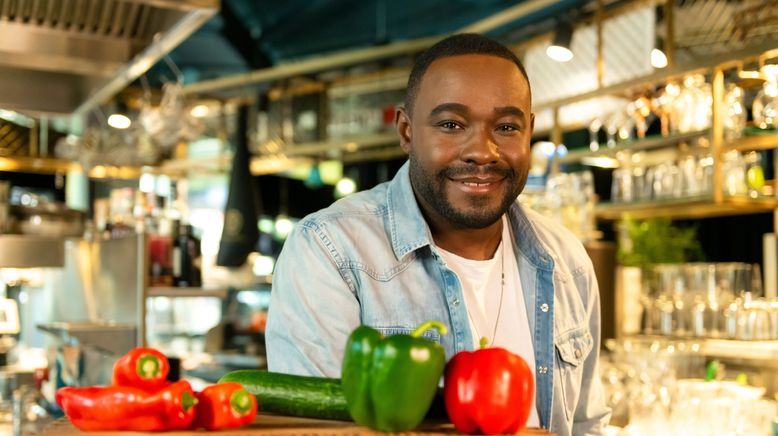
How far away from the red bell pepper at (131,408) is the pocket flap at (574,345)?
0.98 metres

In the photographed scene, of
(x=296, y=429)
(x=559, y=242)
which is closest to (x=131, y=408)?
(x=296, y=429)

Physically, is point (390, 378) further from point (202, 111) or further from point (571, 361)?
point (202, 111)

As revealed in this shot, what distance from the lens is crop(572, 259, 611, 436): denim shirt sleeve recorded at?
2164 mm

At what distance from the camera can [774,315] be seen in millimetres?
4453

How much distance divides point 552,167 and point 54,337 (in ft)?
10.4

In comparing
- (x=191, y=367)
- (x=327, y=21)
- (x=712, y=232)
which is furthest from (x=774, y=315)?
(x=327, y=21)

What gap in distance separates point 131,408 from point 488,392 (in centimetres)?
48

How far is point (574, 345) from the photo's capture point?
2.06 metres

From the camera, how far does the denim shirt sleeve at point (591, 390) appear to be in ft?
7.10

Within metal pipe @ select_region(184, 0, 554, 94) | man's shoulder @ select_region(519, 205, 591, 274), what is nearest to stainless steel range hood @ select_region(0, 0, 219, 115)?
man's shoulder @ select_region(519, 205, 591, 274)

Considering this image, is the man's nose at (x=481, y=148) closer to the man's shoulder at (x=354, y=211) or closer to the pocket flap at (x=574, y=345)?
the man's shoulder at (x=354, y=211)

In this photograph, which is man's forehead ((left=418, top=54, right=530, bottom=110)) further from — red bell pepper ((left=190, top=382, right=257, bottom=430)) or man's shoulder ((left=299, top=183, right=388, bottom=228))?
red bell pepper ((left=190, top=382, right=257, bottom=430))

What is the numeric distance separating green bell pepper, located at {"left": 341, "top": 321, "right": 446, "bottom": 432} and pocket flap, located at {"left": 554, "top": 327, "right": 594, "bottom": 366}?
806 mm

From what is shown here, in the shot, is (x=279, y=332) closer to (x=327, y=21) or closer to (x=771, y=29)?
(x=771, y=29)
